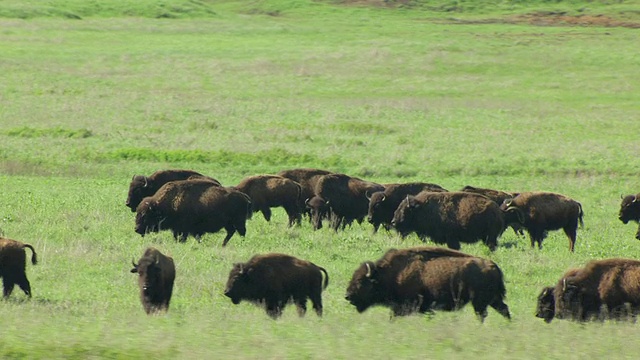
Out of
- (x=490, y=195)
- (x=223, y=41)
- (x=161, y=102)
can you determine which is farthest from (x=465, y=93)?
(x=490, y=195)

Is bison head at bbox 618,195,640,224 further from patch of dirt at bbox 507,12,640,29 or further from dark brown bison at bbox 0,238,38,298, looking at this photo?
patch of dirt at bbox 507,12,640,29

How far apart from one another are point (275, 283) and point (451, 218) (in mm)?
5472

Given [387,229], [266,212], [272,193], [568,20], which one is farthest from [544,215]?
[568,20]

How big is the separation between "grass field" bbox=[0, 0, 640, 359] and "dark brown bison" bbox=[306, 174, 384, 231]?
2.06 ft

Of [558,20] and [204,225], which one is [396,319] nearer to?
[204,225]

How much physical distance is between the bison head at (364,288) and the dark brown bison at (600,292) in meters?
1.97

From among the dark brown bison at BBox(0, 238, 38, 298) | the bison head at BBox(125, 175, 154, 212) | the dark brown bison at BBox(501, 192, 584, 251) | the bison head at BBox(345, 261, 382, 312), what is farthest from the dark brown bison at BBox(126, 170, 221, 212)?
the bison head at BBox(345, 261, 382, 312)

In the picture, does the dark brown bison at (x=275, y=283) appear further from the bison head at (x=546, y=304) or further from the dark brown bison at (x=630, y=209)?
the dark brown bison at (x=630, y=209)

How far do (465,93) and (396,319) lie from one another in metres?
36.1

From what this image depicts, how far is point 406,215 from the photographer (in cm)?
1770

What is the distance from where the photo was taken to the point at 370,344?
368 inches

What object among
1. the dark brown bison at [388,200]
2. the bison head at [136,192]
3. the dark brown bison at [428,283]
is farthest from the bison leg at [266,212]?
the dark brown bison at [428,283]

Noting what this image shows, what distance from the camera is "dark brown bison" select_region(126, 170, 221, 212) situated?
20.0 metres

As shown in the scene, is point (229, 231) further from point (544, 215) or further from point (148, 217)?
point (544, 215)
